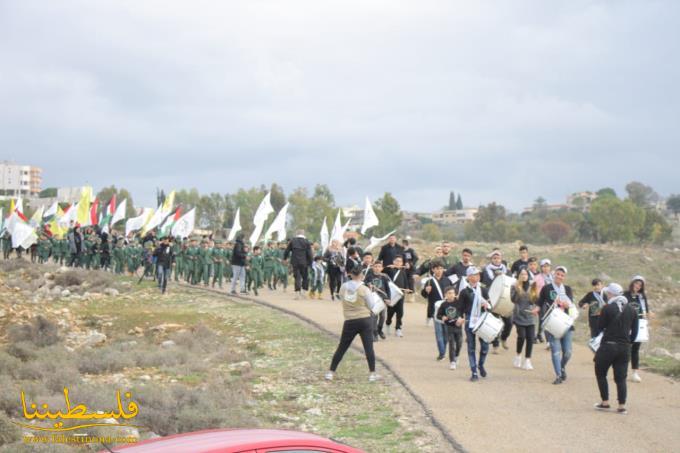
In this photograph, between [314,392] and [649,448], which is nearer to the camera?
[649,448]

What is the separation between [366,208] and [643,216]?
71121 mm

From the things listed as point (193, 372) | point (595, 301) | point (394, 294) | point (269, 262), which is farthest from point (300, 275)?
point (595, 301)

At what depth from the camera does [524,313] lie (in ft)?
46.2

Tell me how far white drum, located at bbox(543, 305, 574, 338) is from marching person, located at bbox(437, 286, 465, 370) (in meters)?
1.44

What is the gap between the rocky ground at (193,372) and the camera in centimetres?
1027

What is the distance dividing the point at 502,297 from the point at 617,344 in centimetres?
370

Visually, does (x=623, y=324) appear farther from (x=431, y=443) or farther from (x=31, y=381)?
(x=31, y=381)

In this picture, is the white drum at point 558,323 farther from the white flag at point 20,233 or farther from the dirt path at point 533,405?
the white flag at point 20,233

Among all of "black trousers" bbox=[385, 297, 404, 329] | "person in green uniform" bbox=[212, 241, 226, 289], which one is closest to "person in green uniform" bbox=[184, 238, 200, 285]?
"person in green uniform" bbox=[212, 241, 226, 289]

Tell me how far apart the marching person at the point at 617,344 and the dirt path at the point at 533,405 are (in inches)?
13.1

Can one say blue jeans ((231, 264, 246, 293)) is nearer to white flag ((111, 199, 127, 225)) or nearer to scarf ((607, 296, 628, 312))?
white flag ((111, 199, 127, 225))

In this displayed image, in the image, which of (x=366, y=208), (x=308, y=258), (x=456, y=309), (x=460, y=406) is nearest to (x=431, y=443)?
(x=460, y=406)

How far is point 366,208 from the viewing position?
32.1 m

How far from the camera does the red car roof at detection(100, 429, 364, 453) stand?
4.83 m
